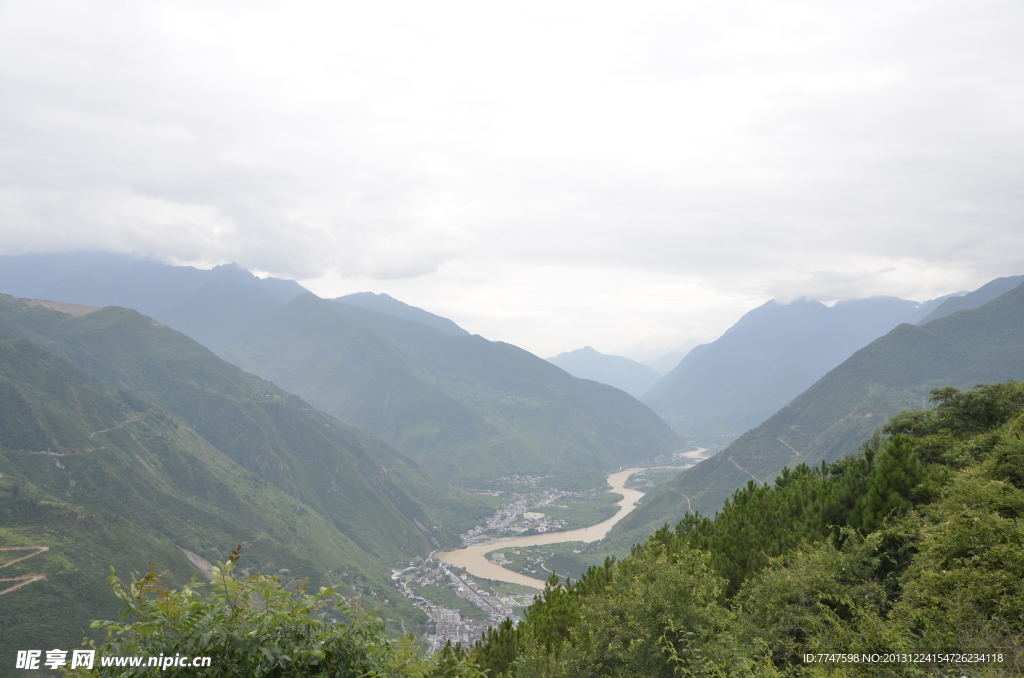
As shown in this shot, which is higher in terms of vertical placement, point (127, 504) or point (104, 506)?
point (104, 506)

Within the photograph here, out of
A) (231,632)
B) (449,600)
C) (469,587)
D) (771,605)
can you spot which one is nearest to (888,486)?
(771,605)

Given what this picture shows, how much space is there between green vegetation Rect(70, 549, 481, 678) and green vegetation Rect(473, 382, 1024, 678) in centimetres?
925

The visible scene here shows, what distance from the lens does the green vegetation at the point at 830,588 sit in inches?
593

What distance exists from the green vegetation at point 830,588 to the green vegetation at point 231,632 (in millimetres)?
9248

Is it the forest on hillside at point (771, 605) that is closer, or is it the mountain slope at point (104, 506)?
the forest on hillside at point (771, 605)

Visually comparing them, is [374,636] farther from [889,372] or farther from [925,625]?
[889,372]

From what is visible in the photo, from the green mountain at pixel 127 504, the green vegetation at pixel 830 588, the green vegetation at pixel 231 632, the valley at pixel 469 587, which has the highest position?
the green vegetation at pixel 231 632

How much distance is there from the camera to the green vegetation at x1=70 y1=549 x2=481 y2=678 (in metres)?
8.43

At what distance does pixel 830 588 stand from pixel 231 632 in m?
21.0

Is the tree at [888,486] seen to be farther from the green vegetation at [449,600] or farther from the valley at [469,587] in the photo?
the green vegetation at [449,600]

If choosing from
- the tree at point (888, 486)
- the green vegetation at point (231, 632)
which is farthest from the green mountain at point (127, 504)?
the tree at point (888, 486)

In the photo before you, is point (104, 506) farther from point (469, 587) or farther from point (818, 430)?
point (818, 430)

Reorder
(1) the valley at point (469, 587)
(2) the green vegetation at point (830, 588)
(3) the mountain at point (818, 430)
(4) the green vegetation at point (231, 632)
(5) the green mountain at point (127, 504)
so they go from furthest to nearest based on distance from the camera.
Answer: (3) the mountain at point (818, 430)
(1) the valley at point (469, 587)
(5) the green mountain at point (127, 504)
(2) the green vegetation at point (830, 588)
(4) the green vegetation at point (231, 632)

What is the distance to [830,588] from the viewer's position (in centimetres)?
2041
